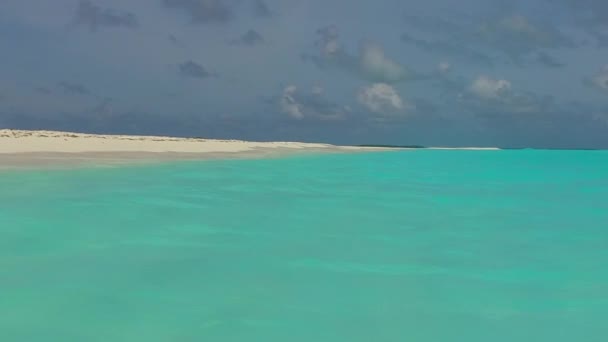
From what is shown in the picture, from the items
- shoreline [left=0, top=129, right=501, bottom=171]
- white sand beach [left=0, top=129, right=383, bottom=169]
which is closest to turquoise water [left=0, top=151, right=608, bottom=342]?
shoreline [left=0, top=129, right=501, bottom=171]

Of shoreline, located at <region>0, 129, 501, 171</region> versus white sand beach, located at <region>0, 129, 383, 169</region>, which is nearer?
shoreline, located at <region>0, 129, 501, 171</region>

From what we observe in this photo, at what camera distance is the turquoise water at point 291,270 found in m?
4.85

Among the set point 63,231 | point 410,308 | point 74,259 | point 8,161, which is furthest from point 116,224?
point 8,161

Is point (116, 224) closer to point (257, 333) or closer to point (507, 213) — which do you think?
point (257, 333)

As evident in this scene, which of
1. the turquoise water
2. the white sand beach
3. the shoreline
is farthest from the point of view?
the white sand beach

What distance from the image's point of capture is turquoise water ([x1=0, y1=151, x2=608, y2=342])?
191 inches

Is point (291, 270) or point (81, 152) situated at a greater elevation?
point (81, 152)

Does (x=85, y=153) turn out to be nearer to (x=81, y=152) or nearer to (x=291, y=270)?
(x=81, y=152)

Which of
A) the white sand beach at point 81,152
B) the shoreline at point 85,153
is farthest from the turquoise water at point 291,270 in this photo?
the white sand beach at point 81,152

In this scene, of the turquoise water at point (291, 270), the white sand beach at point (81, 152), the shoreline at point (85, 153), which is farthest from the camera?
the white sand beach at point (81, 152)

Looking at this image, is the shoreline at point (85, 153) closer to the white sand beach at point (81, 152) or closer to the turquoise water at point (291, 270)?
the white sand beach at point (81, 152)

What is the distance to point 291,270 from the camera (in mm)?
6758

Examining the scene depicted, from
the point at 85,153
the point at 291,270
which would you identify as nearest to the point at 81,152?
the point at 85,153

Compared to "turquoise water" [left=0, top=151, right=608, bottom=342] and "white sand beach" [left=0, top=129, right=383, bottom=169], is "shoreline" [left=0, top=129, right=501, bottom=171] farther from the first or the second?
"turquoise water" [left=0, top=151, right=608, bottom=342]
